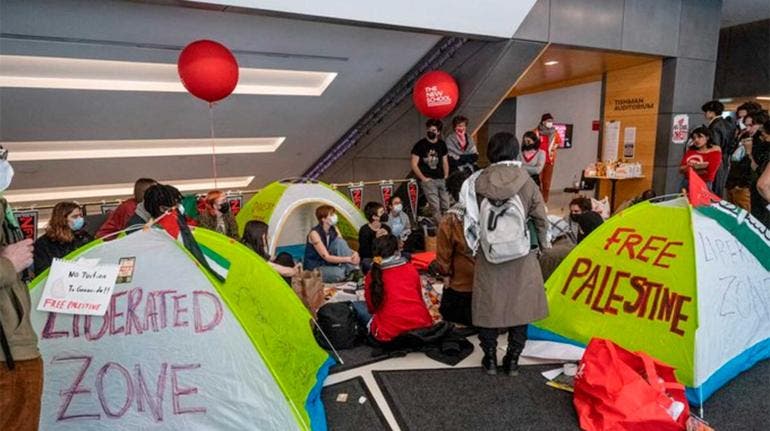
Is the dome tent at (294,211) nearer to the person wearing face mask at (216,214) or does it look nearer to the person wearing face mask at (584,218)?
the person wearing face mask at (216,214)

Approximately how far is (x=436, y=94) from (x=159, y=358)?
12.8ft

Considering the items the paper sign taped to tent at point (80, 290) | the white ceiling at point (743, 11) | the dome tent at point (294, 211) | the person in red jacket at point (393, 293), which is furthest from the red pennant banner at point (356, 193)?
the white ceiling at point (743, 11)

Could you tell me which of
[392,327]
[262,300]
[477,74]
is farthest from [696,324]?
[477,74]

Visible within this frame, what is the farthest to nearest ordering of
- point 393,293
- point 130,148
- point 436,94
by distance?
1. point 130,148
2. point 436,94
3. point 393,293

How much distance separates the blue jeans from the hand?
8.66ft

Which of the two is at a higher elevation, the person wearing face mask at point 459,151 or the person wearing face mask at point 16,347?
the person wearing face mask at point 459,151

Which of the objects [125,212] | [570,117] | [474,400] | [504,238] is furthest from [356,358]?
[570,117]

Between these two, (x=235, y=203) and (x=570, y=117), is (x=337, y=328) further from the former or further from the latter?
Answer: (x=570, y=117)

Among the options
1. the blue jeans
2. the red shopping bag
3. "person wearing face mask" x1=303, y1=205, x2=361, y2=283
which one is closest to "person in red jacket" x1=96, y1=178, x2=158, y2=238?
"person wearing face mask" x1=303, y1=205, x2=361, y2=283

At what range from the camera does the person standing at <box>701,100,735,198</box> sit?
4.34 metres

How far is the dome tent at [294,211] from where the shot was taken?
4.10 m

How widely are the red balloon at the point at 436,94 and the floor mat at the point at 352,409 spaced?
10.7 ft

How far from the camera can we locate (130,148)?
6.48 m

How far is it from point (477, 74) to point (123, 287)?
14.8 feet
